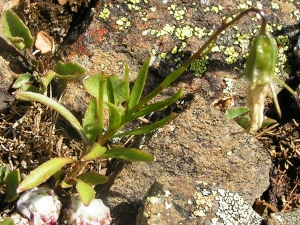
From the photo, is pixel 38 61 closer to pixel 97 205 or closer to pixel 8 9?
pixel 8 9

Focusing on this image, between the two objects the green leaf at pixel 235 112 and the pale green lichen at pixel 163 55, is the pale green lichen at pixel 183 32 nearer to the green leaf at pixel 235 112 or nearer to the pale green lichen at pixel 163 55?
the pale green lichen at pixel 163 55

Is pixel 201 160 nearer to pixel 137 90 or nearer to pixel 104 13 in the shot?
pixel 137 90

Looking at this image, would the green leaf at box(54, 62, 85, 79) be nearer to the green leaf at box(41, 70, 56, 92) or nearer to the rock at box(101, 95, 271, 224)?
the green leaf at box(41, 70, 56, 92)

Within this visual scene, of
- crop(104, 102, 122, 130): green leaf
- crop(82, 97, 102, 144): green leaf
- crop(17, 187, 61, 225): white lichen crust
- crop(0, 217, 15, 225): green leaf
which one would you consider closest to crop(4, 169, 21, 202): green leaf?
crop(17, 187, 61, 225): white lichen crust

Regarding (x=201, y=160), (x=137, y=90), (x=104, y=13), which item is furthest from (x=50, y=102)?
(x=201, y=160)

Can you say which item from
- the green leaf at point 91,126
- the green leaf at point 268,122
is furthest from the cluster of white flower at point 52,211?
the green leaf at point 268,122
